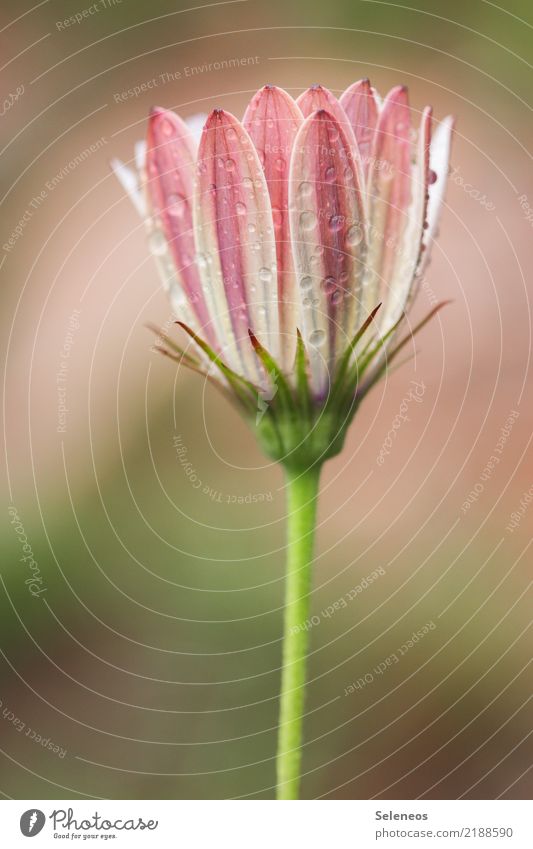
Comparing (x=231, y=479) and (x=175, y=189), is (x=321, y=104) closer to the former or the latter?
(x=175, y=189)

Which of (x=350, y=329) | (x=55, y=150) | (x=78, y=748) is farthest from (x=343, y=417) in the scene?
(x=55, y=150)

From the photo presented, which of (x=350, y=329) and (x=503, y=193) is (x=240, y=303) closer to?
(x=350, y=329)

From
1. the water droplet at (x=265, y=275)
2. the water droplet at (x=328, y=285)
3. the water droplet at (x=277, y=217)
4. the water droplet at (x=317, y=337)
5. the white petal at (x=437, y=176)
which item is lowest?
the water droplet at (x=317, y=337)
